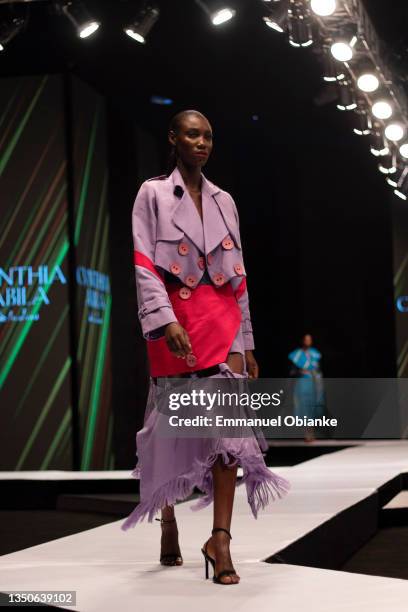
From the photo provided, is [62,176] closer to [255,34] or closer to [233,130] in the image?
[255,34]

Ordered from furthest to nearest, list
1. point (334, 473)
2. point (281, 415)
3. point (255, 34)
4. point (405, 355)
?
1. point (405, 355)
2. point (255, 34)
3. point (334, 473)
4. point (281, 415)

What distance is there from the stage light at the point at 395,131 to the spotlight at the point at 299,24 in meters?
2.42

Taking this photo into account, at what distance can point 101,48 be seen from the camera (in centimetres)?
793

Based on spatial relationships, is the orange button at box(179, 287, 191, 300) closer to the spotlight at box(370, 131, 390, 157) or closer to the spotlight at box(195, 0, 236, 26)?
the spotlight at box(195, 0, 236, 26)

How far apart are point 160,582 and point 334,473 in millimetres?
3068

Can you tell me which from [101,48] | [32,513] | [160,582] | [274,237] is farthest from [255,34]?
[160,582]

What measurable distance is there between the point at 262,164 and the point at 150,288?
427 inches

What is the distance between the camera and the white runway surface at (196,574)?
2119mm

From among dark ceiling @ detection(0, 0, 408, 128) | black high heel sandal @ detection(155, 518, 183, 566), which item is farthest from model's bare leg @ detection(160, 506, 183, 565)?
dark ceiling @ detection(0, 0, 408, 128)

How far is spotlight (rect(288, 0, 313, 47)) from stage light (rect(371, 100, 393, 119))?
198cm

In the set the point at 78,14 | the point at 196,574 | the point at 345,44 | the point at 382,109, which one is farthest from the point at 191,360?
the point at 382,109

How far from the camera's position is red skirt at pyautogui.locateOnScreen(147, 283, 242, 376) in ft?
7.76

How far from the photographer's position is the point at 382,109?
791cm

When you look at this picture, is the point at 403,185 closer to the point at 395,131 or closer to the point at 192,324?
the point at 395,131
